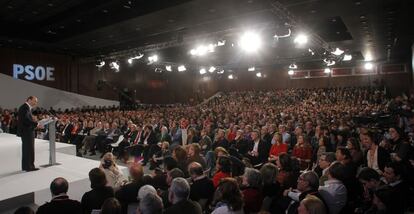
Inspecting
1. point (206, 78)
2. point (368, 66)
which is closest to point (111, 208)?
point (368, 66)

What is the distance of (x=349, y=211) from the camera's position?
2.90 meters

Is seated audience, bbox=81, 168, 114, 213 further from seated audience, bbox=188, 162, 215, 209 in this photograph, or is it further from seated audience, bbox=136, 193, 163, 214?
seated audience, bbox=188, 162, 215, 209

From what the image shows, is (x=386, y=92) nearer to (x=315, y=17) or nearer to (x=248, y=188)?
(x=315, y=17)

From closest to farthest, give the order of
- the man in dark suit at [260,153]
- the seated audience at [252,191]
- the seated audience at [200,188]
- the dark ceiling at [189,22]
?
1. the seated audience at [252,191]
2. the seated audience at [200,188]
3. the man in dark suit at [260,153]
4. the dark ceiling at [189,22]

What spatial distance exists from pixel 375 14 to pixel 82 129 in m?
9.77

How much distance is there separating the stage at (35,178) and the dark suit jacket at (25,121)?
2.09 ft

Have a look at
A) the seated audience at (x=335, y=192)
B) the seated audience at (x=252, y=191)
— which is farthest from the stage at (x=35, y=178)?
the seated audience at (x=335, y=192)

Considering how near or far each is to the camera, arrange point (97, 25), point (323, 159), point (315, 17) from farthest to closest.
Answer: point (97, 25) → point (315, 17) → point (323, 159)

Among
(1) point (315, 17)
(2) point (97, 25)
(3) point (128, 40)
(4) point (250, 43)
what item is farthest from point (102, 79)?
(1) point (315, 17)

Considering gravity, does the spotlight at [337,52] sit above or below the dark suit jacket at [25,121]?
above

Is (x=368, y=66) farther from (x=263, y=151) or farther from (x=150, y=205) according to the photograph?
(x=150, y=205)

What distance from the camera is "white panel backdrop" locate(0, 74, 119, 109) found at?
14727mm

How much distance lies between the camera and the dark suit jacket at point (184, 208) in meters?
2.50

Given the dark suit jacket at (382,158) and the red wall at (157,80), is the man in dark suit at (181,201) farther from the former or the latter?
the red wall at (157,80)
